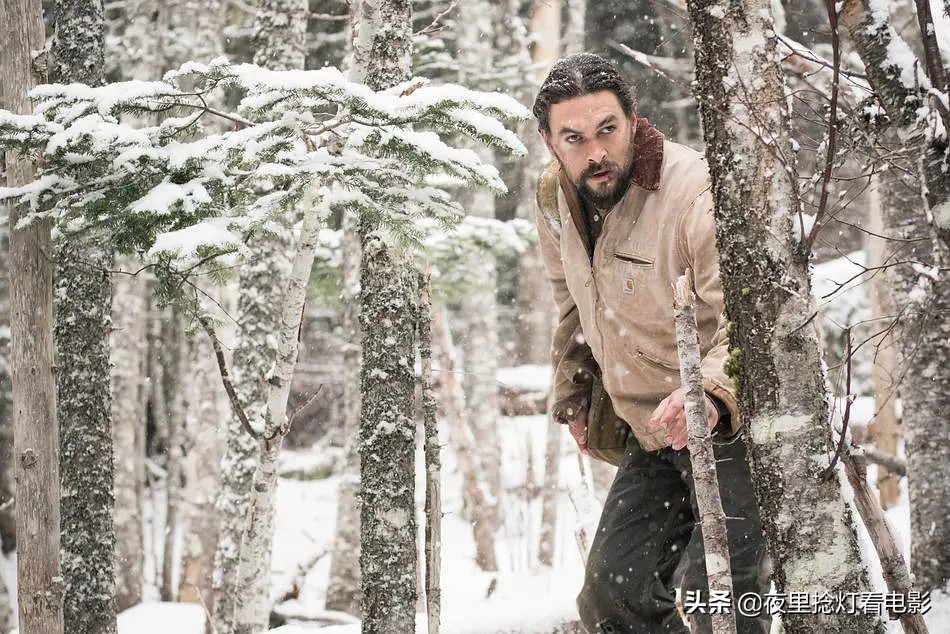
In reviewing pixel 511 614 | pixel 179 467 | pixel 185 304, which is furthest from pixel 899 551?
pixel 179 467

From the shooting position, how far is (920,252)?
5.12 metres

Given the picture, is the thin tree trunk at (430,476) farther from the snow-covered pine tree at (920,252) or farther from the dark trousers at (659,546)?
the snow-covered pine tree at (920,252)

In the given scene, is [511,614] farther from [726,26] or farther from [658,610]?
[726,26]

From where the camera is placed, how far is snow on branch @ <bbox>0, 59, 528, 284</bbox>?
306cm

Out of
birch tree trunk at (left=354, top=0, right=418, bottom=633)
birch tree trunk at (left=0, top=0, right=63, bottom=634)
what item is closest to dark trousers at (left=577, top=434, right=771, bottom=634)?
birch tree trunk at (left=354, top=0, right=418, bottom=633)

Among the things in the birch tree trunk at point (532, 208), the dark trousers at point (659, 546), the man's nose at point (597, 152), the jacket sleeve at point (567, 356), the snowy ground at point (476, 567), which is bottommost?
the snowy ground at point (476, 567)

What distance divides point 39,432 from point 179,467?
10.0m

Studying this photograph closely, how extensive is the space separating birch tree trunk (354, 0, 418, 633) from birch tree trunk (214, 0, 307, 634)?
3.22m

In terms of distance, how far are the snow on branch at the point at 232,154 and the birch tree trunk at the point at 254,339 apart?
11.1 ft

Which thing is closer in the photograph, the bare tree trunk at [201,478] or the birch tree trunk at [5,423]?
the bare tree trunk at [201,478]

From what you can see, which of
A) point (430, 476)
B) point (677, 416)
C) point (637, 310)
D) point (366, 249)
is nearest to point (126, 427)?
point (430, 476)

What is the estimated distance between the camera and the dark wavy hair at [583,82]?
10.3ft

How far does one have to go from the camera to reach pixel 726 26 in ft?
7.39

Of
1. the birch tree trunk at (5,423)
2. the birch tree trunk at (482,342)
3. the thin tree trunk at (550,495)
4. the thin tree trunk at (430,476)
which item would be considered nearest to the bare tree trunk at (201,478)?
the birch tree trunk at (5,423)
